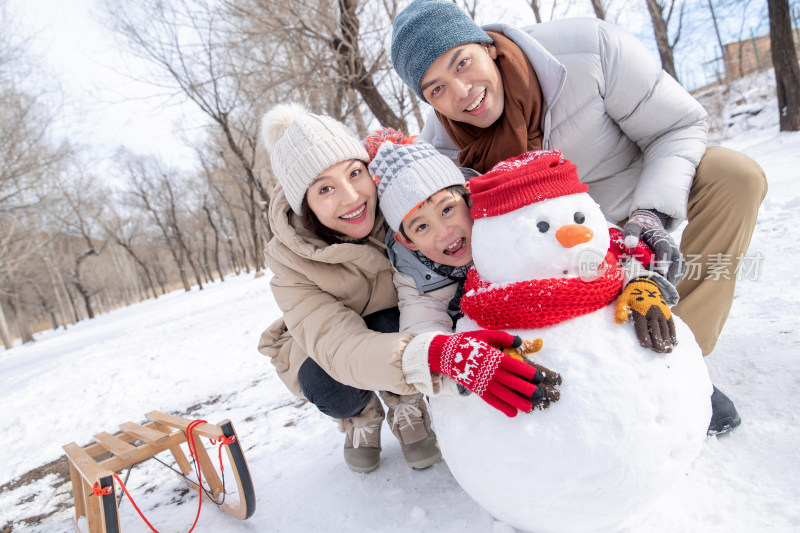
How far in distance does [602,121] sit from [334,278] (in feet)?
4.29

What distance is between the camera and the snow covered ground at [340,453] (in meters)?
1.28

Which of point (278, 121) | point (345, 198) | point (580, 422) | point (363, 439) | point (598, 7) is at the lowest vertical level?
point (363, 439)

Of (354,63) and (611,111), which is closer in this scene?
(611,111)

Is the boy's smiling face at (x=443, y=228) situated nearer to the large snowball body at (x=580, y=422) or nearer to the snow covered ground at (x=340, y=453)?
the large snowball body at (x=580, y=422)

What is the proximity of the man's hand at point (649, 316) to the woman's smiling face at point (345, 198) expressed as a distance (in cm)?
96

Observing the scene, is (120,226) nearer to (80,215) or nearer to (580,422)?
(80,215)

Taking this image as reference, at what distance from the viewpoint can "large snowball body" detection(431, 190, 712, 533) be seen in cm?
100

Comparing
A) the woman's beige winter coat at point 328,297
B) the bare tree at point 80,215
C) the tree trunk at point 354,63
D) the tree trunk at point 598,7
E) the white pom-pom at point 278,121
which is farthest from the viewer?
the bare tree at point 80,215

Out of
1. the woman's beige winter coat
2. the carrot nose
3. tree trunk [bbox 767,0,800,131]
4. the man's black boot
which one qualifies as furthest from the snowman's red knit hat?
tree trunk [bbox 767,0,800,131]

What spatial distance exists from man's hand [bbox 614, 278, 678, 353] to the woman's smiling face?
960 millimetres

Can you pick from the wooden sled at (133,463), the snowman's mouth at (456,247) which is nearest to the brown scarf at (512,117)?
the snowman's mouth at (456,247)

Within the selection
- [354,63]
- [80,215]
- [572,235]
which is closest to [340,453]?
[572,235]

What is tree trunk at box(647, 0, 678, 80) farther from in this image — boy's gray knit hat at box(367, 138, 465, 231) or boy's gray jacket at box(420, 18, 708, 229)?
boy's gray knit hat at box(367, 138, 465, 231)

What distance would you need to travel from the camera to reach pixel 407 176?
156 cm
